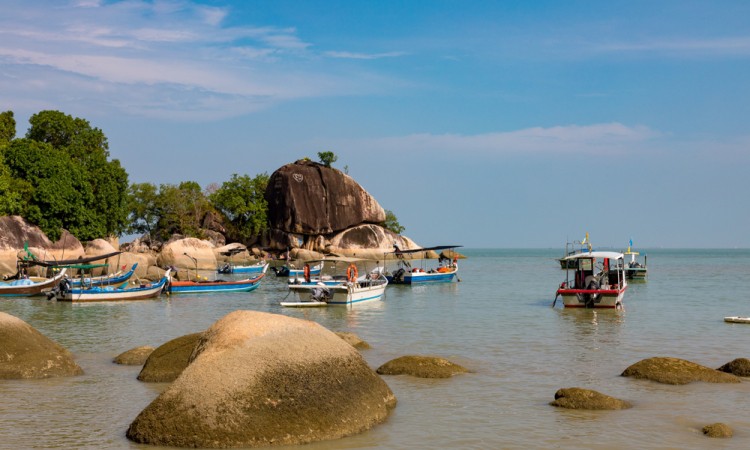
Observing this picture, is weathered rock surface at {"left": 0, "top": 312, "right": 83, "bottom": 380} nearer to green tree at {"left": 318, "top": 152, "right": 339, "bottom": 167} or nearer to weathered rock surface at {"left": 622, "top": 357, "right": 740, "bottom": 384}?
weathered rock surface at {"left": 622, "top": 357, "right": 740, "bottom": 384}

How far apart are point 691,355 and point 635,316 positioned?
11544 mm

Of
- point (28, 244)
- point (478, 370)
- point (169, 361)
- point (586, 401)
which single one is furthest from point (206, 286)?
point (586, 401)

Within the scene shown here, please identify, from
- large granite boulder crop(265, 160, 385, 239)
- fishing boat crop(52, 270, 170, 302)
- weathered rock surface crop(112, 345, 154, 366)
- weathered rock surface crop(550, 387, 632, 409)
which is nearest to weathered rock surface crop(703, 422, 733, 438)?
weathered rock surface crop(550, 387, 632, 409)

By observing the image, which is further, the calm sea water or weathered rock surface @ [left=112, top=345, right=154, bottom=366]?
weathered rock surface @ [left=112, top=345, right=154, bottom=366]

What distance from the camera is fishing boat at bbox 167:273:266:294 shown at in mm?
42906

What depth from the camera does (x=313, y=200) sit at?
96562 mm

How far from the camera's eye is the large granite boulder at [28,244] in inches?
2100

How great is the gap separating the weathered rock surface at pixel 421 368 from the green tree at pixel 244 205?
8130 cm

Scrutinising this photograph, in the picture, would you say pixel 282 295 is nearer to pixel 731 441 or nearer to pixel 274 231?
pixel 731 441

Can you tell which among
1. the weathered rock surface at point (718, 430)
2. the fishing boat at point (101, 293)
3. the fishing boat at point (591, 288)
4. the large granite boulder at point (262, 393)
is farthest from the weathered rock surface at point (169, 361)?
the fishing boat at point (101, 293)

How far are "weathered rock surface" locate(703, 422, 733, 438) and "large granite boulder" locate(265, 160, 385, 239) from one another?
280 feet

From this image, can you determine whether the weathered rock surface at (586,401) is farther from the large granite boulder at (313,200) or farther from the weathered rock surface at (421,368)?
the large granite boulder at (313,200)

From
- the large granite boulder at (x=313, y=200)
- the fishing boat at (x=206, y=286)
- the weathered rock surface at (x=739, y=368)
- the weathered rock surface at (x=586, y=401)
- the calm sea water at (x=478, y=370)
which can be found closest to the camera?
the calm sea water at (x=478, y=370)

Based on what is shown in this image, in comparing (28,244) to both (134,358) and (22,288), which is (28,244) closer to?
(22,288)
